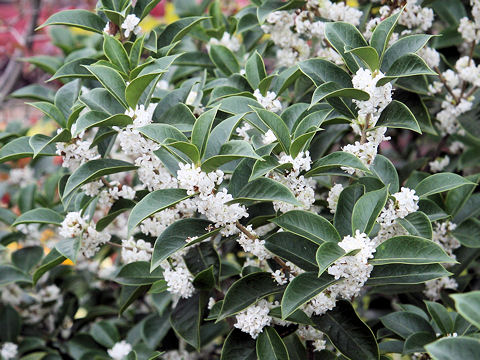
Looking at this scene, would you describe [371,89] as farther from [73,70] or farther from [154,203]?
[73,70]

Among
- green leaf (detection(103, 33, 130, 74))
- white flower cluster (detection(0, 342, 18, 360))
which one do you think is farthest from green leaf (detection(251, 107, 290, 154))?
white flower cluster (detection(0, 342, 18, 360))

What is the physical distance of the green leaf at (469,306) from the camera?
84 centimetres

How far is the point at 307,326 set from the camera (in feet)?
4.32

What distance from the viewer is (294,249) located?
1.18m

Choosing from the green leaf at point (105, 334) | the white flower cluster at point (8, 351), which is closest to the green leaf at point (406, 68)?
the green leaf at point (105, 334)

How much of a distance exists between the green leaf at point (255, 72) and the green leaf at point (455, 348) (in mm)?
788

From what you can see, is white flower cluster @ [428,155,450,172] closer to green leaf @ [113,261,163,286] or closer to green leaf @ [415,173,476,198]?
green leaf @ [415,173,476,198]

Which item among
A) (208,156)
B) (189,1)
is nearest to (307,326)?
(208,156)

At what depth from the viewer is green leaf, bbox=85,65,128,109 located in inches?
46.6

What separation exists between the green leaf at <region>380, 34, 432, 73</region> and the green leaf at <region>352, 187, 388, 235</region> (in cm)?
31

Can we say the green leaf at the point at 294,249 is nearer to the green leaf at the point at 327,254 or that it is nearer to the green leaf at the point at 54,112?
the green leaf at the point at 327,254

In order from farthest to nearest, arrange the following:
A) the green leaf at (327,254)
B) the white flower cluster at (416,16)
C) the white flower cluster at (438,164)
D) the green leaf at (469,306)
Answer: the white flower cluster at (438,164) → the white flower cluster at (416,16) → the green leaf at (327,254) → the green leaf at (469,306)

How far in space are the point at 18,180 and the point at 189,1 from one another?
1.02m

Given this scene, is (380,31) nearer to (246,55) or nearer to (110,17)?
(110,17)
